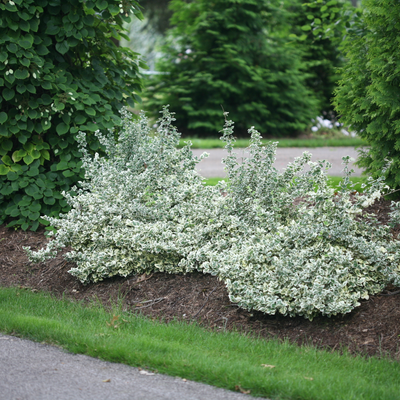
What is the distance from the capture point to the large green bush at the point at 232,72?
1523 cm

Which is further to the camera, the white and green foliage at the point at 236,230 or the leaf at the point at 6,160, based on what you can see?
the leaf at the point at 6,160

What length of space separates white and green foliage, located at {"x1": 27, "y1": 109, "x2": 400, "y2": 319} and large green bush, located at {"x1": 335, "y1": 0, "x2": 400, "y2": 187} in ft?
3.81

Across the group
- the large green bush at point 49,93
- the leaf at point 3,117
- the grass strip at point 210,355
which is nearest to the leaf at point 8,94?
the large green bush at point 49,93

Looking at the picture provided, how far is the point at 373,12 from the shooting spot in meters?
5.61

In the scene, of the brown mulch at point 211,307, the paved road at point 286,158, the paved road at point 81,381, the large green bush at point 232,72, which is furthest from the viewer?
the large green bush at point 232,72

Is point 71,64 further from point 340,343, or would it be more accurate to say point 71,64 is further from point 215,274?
point 340,343

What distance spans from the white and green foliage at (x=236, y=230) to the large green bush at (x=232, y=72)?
32.6ft

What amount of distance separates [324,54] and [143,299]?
1573 cm

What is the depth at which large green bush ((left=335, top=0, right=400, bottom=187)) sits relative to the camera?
538cm

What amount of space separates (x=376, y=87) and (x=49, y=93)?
12.3ft

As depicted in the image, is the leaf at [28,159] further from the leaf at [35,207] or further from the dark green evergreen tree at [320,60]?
the dark green evergreen tree at [320,60]

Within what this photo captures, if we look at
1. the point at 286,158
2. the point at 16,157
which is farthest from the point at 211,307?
the point at 286,158

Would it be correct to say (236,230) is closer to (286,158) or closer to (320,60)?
(286,158)

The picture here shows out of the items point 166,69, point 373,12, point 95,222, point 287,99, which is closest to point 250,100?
point 287,99
